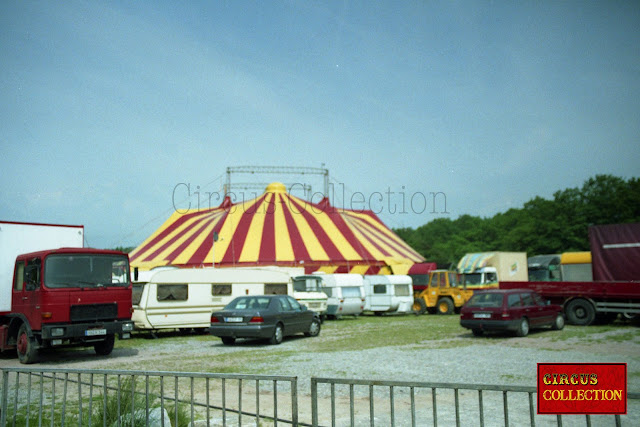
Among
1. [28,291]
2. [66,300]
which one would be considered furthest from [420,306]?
[28,291]

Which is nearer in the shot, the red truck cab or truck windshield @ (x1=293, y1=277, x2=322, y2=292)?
the red truck cab

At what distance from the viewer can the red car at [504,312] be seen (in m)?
17.3

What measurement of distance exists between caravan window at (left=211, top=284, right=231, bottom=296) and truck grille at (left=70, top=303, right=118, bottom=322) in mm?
7350

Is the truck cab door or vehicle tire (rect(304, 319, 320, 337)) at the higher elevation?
the truck cab door

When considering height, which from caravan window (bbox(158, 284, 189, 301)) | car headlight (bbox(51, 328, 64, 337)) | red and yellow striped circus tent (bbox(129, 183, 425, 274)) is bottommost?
car headlight (bbox(51, 328, 64, 337))

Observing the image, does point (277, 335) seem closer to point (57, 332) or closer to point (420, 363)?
point (420, 363)

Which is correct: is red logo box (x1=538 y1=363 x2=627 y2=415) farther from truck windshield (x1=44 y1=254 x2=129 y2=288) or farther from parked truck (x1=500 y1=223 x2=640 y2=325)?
parked truck (x1=500 y1=223 x2=640 y2=325)

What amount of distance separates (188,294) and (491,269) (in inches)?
680

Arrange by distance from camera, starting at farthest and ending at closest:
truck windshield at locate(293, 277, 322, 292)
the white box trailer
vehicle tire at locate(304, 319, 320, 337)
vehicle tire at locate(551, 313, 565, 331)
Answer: truck windshield at locate(293, 277, 322, 292) → vehicle tire at locate(551, 313, 565, 331) → vehicle tire at locate(304, 319, 320, 337) → the white box trailer

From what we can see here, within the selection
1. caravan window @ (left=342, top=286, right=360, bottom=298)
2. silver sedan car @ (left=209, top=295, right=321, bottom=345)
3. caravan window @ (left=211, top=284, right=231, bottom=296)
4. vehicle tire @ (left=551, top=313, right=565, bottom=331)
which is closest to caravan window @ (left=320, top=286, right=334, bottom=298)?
caravan window @ (left=342, top=286, right=360, bottom=298)

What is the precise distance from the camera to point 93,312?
13578 mm

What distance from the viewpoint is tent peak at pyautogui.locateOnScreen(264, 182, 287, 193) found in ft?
150

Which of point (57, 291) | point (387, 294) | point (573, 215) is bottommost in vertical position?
point (387, 294)

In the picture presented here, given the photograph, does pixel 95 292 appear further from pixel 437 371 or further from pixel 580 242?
pixel 580 242
